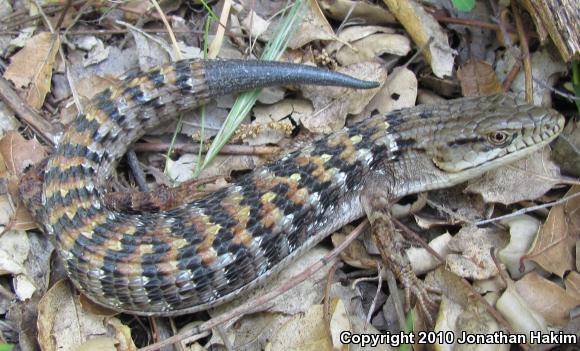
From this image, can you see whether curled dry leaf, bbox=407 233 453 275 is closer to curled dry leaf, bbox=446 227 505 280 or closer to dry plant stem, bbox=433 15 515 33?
curled dry leaf, bbox=446 227 505 280

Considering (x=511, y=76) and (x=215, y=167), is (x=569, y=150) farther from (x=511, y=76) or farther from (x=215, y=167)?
(x=215, y=167)

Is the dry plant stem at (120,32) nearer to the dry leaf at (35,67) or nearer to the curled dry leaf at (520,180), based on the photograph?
the dry leaf at (35,67)

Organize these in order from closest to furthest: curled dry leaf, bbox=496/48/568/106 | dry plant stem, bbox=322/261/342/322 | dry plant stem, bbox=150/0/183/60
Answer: dry plant stem, bbox=322/261/342/322 → curled dry leaf, bbox=496/48/568/106 → dry plant stem, bbox=150/0/183/60

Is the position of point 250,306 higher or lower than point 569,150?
lower

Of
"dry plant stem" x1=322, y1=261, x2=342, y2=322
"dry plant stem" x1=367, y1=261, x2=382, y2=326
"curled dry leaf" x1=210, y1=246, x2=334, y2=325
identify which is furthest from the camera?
"curled dry leaf" x1=210, y1=246, x2=334, y2=325

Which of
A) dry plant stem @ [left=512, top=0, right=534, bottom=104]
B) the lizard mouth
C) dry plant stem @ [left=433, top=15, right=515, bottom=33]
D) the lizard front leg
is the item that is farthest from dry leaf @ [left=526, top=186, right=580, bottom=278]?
dry plant stem @ [left=433, top=15, right=515, bottom=33]

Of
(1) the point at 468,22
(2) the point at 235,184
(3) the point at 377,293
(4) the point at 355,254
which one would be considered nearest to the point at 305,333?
(3) the point at 377,293

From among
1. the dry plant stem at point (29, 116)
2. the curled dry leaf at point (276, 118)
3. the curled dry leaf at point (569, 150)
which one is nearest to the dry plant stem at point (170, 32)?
the curled dry leaf at point (276, 118)
